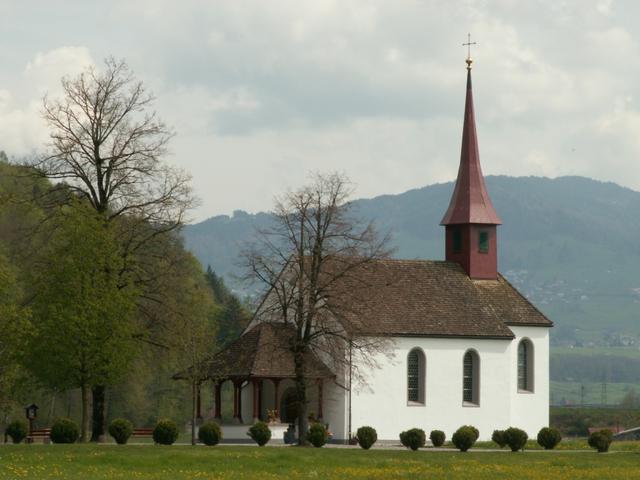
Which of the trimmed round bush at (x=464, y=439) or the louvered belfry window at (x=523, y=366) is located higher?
the louvered belfry window at (x=523, y=366)

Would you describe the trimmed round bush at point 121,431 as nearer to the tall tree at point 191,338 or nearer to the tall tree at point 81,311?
the tall tree at point 81,311

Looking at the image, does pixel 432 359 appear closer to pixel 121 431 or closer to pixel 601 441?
pixel 601 441

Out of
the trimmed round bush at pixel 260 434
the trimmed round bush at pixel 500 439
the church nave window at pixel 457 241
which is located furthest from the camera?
the church nave window at pixel 457 241

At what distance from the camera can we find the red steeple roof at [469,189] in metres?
73.2

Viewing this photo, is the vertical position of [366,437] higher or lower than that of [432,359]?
lower

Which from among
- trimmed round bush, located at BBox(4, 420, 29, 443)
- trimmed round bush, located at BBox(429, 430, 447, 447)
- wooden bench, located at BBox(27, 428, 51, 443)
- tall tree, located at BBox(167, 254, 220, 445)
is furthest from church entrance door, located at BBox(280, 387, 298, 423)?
trimmed round bush, located at BBox(4, 420, 29, 443)

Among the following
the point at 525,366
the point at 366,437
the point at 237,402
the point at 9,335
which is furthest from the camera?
the point at 525,366

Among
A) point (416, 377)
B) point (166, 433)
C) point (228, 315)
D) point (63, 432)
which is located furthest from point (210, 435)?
point (228, 315)

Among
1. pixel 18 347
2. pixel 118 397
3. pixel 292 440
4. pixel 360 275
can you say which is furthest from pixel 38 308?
pixel 118 397

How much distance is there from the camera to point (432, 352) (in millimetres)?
68438

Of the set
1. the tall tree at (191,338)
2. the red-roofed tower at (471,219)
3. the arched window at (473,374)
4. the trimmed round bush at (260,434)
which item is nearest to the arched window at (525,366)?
the arched window at (473,374)

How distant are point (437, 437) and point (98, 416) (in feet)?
48.0

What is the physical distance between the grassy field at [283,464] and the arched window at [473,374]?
51.7ft

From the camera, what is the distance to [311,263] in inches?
2452
